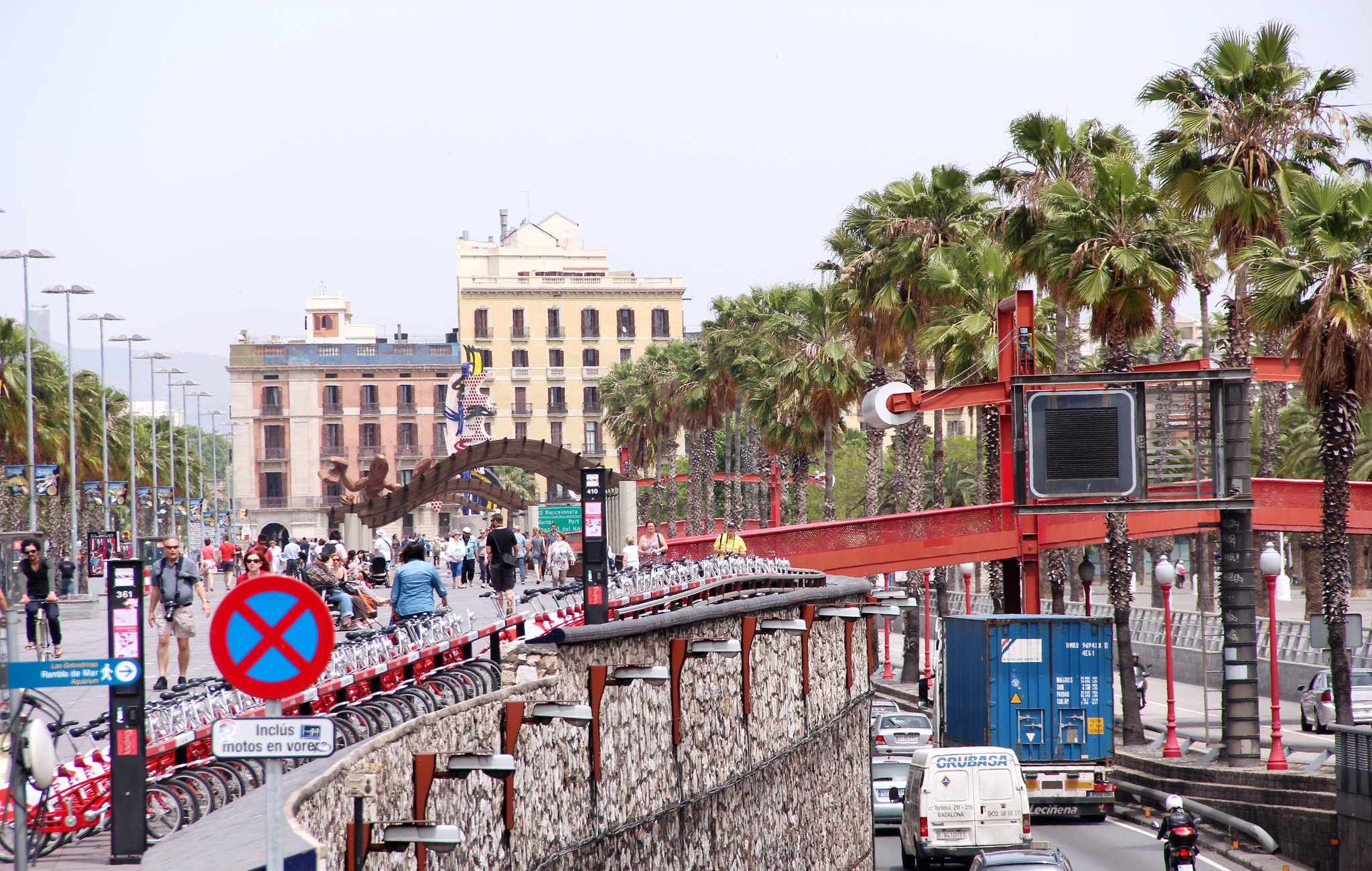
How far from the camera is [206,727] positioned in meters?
11.5

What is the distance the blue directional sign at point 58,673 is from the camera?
322 inches

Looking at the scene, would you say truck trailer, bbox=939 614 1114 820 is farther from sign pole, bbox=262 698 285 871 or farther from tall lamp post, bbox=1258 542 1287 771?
sign pole, bbox=262 698 285 871

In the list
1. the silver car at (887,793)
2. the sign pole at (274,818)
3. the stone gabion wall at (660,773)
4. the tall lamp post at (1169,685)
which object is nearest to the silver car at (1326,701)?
the tall lamp post at (1169,685)

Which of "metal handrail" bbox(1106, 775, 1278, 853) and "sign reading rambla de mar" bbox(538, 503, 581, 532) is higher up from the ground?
"sign reading rambla de mar" bbox(538, 503, 581, 532)

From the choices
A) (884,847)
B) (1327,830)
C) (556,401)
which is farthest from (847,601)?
(556,401)

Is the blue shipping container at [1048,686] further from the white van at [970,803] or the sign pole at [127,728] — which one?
the sign pole at [127,728]

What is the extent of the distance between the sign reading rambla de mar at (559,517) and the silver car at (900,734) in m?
23.6

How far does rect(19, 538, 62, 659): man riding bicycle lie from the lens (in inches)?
573

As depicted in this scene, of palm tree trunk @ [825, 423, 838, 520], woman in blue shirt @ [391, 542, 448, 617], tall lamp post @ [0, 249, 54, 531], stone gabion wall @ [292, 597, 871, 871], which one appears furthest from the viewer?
palm tree trunk @ [825, 423, 838, 520]

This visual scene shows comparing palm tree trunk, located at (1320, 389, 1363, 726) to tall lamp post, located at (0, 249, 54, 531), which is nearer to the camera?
palm tree trunk, located at (1320, 389, 1363, 726)

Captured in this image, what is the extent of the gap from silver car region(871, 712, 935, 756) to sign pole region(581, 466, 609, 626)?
13.7m

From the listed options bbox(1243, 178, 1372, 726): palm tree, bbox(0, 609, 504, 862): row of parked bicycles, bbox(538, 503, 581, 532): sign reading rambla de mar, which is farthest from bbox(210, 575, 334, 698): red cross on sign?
bbox(538, 503, 581, 532): sign reading rambla de mar

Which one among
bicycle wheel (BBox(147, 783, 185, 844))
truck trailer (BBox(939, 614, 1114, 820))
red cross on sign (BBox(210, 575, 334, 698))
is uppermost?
red cross on sign (BBox(210, 575, 334, 698))

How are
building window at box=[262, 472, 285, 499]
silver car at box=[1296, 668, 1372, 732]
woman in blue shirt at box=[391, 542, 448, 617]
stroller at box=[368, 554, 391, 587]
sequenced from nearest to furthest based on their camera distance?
woman in blue shirt at box=[391, 542, 448, 617]
silver car at box=[1296, 668, 1372, 732]
stroller at box=[368, 554, 391, 587]
building window at box=[262, 472, 285, 499]
